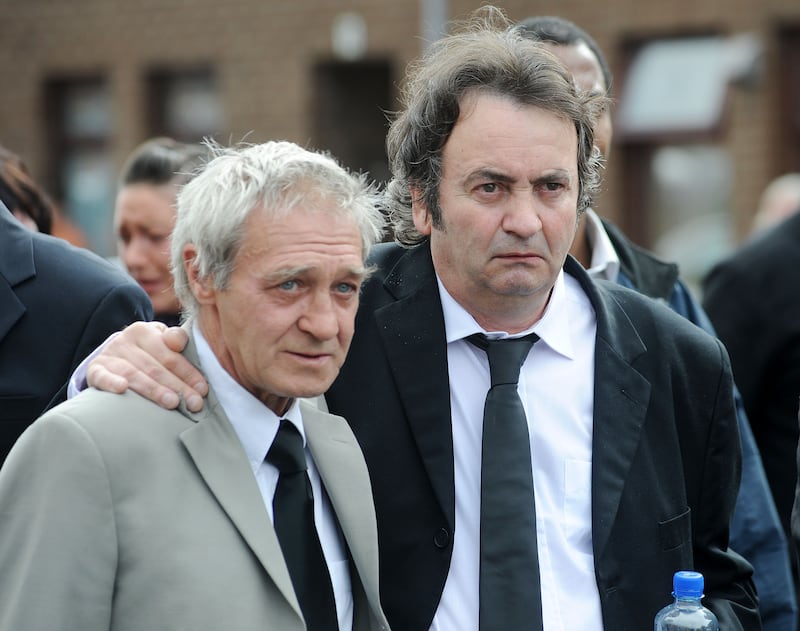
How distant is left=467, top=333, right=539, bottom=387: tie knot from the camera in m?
2.91

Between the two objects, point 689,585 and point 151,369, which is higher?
point 151,369

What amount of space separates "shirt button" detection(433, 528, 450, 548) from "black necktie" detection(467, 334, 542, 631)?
0.27ft

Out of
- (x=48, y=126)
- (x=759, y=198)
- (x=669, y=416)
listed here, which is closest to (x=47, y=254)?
(x=669, y=416)

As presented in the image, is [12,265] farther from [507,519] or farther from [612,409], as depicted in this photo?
[612,409]

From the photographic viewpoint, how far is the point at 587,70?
155 inches

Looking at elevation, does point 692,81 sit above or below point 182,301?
below

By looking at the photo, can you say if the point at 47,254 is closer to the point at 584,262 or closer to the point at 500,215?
the point at 500,215

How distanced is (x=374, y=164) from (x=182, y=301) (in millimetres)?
10664

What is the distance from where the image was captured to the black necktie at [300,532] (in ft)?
7.97

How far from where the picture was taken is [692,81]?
11.2 m

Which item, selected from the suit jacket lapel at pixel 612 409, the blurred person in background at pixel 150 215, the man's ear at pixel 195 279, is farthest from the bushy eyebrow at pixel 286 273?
the blurred person in background at pixel 150 215

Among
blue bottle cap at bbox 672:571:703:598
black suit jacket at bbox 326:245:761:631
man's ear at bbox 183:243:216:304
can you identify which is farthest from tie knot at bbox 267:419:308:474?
blue bottle cap at bbox 672:571:703:598

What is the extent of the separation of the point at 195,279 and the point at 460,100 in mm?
883

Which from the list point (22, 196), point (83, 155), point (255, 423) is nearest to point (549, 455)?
point (255, 423)
